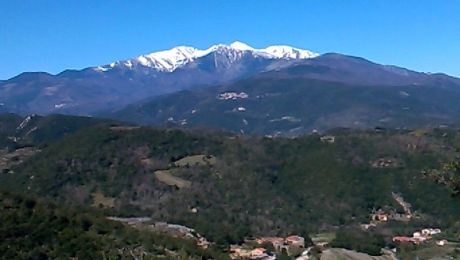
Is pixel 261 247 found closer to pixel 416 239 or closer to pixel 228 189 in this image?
pixel 416 239

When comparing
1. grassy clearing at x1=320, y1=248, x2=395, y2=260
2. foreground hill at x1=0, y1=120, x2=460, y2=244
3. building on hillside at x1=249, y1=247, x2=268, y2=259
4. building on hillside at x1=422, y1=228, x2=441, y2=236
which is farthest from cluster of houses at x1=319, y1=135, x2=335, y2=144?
building on hillside at x1=249, y1=247, x2=268, y2=259

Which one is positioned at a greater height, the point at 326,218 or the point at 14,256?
the point at 14,256

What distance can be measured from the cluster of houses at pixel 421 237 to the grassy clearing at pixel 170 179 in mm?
25904

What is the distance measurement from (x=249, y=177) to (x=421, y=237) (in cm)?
2438

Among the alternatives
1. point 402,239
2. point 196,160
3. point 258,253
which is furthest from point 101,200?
point 258,253

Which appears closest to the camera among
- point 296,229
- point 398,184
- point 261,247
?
point 261,247

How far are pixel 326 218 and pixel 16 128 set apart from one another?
84.8 metres

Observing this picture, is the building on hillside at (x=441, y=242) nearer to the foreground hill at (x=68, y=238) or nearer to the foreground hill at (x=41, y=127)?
the foreground hill at (x=68, y=238)

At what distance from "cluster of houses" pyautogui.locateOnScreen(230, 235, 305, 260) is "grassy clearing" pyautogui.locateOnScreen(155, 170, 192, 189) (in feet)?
79.8

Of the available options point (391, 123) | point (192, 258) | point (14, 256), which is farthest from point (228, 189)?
point (391, 123)

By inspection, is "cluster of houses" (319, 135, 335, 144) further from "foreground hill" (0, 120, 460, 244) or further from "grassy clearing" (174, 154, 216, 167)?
"grassy clearing" (174, 154, 216, 167)

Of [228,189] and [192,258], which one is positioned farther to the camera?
[228,189]

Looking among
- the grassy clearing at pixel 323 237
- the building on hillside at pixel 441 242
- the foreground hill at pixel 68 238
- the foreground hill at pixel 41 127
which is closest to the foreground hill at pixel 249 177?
the grassy clearing at pixel 323 237

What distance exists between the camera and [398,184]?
7544 centimetres
